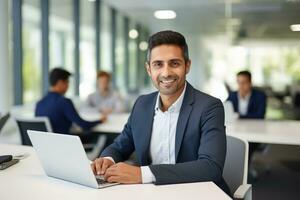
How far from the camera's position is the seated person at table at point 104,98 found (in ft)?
15.9

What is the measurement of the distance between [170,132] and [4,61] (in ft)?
9.37

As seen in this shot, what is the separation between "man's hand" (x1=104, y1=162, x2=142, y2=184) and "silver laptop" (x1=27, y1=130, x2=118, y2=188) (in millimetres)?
28

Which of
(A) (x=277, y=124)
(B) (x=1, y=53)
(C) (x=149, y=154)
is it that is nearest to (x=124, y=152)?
(C) (x=149, y=154)

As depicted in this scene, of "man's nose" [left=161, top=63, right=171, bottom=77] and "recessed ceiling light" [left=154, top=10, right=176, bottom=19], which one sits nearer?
"man's nose" [left=161, top=63, right=171, bottom=77]

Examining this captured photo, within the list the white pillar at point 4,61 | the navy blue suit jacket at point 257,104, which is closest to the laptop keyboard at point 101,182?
the white pillar at point 4,61

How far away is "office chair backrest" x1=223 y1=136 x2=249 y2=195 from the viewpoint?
1864mm

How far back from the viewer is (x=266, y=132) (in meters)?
3.16

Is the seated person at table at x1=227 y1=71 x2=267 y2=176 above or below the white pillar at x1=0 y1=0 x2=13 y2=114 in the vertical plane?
below

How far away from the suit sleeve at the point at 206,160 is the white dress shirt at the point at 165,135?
0.50 ft

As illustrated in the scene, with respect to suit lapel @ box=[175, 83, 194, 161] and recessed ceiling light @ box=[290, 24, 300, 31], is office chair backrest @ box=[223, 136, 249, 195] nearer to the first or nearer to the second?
suit lapel @ box=[175, 83, 194, 161]

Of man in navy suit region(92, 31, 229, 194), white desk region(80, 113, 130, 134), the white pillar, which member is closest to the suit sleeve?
man in navy suit region(92, 31, 229, 194)

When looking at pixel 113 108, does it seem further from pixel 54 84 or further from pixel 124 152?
pixel 124 152

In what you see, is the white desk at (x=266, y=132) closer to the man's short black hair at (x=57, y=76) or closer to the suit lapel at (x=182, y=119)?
the suit lapel at (x=182, y=119)

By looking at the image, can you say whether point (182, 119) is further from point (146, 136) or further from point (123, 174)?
point (123, 174)
